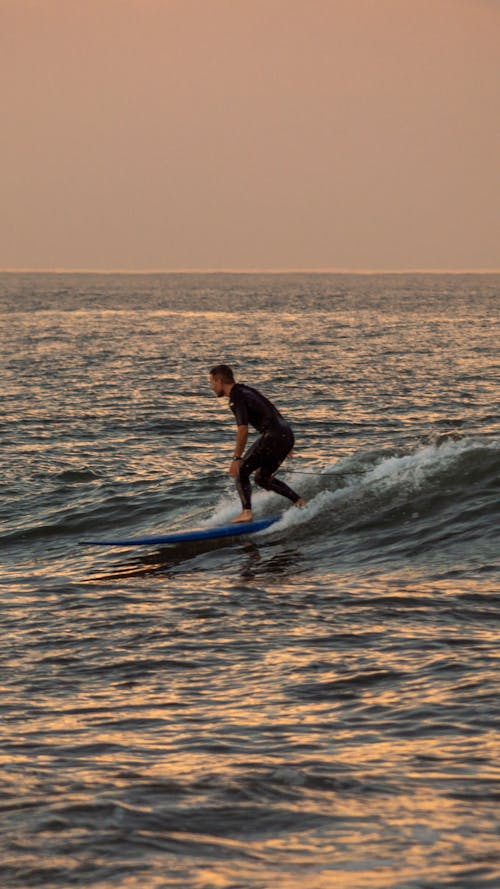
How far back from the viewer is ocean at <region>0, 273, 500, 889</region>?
6.58 meters

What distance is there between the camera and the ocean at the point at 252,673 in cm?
658

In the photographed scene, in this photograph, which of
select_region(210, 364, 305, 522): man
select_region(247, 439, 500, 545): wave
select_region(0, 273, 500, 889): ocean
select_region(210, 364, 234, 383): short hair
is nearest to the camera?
select_region(0, 273, 500, 889): ocean

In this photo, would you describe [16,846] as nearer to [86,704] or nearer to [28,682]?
[86,704]

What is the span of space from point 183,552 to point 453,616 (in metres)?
4.68

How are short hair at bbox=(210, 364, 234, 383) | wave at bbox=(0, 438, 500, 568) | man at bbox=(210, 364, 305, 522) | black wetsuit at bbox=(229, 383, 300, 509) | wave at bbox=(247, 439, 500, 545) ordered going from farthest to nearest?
wave at bbox=(247, 439, 500, 545) → wave at bbox=(0, 438, 500, 568) → black wetsuit at bbox=(229, 383, 300, 509) → man at bbox=(210, 364, 305, 522) → short hair at bbox=(210, 364, 234, 383)

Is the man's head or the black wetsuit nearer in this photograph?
the man's head

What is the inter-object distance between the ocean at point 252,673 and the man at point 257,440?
0.74m

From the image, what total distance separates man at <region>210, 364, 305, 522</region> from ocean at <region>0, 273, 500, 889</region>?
0.74 m

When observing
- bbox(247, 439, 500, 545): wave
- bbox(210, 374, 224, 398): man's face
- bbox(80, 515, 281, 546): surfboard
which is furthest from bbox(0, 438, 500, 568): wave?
bbox(210, 374, 224, 398): man's face

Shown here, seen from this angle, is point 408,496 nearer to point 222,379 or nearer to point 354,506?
point 354,506

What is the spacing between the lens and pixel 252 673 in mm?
9641

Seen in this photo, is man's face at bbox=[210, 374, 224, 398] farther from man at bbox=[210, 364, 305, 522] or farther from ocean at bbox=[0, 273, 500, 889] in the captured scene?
ocean at bbox=[0, 273, 500, 889]

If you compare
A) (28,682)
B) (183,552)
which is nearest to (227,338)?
(183,552)

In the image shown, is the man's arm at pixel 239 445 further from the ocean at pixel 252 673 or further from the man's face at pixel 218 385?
the ocean at pixel 252 673
